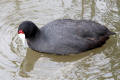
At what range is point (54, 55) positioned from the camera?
6.39 meters

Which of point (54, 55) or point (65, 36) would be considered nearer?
point (65, 36)

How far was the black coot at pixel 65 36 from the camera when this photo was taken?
Result: 6246 millimetres

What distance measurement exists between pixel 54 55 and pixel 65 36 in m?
0.48

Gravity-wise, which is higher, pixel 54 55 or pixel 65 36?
pixel 65 36

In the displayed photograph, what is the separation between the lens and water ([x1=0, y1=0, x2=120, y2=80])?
5777mm

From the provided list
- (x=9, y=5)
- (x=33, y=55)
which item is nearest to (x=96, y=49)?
(x=33, y=55)

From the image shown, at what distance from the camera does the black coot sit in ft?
20.5

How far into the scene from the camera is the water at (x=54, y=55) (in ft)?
19.0

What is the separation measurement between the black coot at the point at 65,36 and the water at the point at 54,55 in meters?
0.18

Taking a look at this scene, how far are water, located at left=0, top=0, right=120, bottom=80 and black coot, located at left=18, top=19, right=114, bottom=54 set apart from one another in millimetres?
183

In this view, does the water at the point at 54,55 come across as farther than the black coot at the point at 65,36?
No

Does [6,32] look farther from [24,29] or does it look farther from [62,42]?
[62,42]

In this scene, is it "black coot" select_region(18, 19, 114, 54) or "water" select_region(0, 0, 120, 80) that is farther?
"black coot" select_region(18, 19, 114, 54)

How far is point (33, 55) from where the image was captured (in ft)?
21.5
